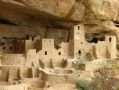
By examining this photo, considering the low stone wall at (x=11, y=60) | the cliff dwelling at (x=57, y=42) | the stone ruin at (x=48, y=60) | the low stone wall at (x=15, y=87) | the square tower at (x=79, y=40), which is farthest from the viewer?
the square tower at (x=79, y=40)

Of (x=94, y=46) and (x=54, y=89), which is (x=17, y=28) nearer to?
(x=94, y=46)

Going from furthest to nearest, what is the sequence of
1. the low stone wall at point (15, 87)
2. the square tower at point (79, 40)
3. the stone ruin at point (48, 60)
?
the square tower at point (79, 40) → the stone ruin at point (48, 60) → the low stone wall at point (15, 87)

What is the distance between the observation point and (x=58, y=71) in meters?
16.3

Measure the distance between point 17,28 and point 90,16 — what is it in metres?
4.04

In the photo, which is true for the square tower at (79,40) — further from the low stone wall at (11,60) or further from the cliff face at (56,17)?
the low stone wall at (11,60)

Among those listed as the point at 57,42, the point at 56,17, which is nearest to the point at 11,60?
the point at 56,17

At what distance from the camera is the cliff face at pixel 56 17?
17.3m

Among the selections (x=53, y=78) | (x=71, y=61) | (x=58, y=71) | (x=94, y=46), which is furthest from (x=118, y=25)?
(x=53, y=78)

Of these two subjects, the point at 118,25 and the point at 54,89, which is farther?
the point at 118,25

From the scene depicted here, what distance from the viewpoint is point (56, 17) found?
1870 cm

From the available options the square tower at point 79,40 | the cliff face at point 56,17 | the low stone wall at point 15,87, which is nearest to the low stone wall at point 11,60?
the cliff face at point 56,17

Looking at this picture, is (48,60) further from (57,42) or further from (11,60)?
(57,42)

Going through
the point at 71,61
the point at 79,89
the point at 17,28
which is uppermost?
the point at 17,28

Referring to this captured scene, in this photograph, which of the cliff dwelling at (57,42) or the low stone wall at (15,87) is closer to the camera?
the low stone wall at (15,87)
